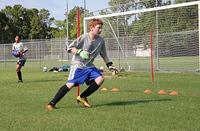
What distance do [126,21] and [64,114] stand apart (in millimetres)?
22411

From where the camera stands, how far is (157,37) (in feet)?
89.9

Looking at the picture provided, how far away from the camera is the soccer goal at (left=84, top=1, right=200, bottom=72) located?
26125 millimetres

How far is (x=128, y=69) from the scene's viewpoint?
28500mm

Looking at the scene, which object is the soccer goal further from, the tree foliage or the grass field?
the tree foliage

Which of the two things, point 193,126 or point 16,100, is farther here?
point 16,100

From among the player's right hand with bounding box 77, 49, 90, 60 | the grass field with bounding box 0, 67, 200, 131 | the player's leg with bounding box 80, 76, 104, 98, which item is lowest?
the grass field with bounding box 0, 67, 200, 131

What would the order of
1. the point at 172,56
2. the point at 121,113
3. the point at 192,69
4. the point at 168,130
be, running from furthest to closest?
the point at 172,56 < the point at 192,69 < the point at 121,113 < the point at 168,130

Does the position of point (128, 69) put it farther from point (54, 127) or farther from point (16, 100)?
point (54, 127)

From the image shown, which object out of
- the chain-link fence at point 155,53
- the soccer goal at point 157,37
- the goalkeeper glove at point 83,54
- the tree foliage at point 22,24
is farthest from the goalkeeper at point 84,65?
the tree foliage at point 22,24

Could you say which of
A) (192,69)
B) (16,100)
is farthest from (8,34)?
(16,100)

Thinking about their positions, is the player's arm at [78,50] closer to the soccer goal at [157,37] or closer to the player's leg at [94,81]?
the player's leg at [94,81]

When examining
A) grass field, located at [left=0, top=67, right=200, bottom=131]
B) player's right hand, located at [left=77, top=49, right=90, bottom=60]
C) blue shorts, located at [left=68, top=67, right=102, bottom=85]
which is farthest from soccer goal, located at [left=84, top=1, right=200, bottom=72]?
player's right hand, located at [left=77, top=49, right=90, bottom=60]

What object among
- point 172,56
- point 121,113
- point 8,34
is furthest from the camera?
point 8,34

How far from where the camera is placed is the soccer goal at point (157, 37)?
26125 millimetres
